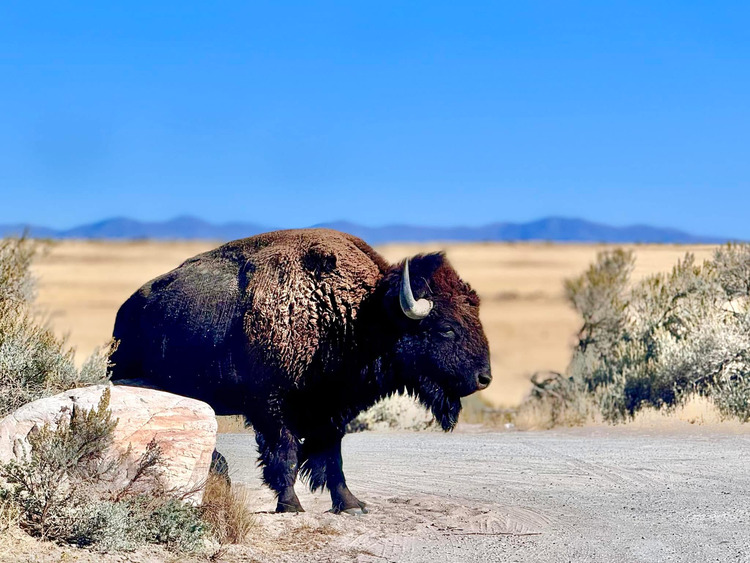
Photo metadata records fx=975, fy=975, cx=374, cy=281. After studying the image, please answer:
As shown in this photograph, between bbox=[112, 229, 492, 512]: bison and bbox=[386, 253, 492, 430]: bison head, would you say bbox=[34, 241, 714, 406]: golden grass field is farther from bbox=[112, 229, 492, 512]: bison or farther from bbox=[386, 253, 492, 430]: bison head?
bbox=[112, 229, 492, 512]: bison

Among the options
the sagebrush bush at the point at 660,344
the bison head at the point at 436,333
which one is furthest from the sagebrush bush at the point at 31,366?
the sagebrush bush at the point at 660,344

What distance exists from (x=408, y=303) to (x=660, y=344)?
400 inches

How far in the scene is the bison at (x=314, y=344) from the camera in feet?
29.3

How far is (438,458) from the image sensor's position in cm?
1284

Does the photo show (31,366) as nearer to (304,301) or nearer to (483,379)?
(304,301)

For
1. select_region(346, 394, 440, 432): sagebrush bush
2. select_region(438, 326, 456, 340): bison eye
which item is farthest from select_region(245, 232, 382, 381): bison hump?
select_region(346, 394, 440, 432): sagebrush bush

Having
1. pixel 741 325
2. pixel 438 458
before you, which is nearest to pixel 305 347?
pixel 438 458

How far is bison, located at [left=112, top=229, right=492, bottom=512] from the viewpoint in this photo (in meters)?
8.94

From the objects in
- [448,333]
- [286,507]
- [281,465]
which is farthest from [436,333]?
[286,507]

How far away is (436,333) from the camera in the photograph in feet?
29.9

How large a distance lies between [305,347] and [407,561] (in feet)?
7.48

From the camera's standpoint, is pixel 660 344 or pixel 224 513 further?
pixel 660 344

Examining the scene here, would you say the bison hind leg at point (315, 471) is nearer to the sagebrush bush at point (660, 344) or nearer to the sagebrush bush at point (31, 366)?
the sagebrush bush at point (31, 366)

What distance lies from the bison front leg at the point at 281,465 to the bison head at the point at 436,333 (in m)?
1.25
